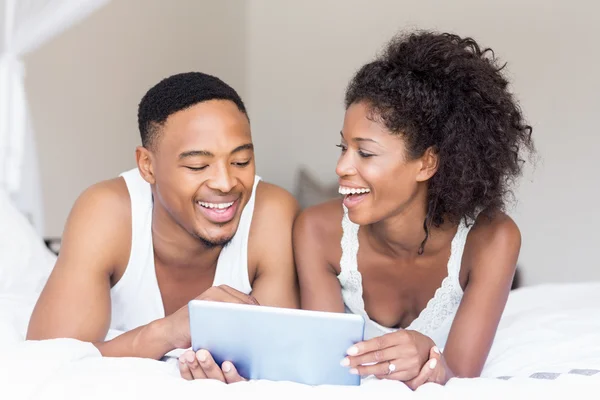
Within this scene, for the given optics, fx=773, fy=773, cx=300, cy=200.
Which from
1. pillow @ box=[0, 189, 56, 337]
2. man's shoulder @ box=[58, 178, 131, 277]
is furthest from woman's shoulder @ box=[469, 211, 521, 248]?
pillow @ box=[0, 189, 56, 337]

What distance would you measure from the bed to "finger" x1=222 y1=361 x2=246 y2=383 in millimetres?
119

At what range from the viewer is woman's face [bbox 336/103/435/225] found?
1.97 meters

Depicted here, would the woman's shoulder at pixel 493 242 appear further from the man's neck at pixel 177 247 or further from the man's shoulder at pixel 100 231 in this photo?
the man's shoulder at pixel 100 231

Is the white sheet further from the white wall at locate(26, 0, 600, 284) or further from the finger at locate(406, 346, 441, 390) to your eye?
the white wall at locate(26, 0, 600, 284)

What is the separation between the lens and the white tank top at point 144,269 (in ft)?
7.25

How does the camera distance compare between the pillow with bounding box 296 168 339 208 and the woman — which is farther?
the pillow with bounding box 296 168 339 208

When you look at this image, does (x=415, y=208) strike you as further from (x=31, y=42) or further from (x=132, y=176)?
(x=31, y=42)

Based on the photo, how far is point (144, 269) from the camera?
223cm

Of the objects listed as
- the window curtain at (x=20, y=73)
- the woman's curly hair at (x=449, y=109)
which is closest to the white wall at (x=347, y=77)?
the window curtain at (x=20, y=73)

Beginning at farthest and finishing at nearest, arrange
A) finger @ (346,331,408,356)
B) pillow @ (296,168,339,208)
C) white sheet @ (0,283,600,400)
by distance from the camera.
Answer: pillow @ (296,168,339,208), finger @ (346,331,408,356), white sheet @ (0,283,600,400)

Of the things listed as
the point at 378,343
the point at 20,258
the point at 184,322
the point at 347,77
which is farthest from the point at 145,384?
the point at 347,77

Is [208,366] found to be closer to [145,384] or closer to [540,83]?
[145,384]

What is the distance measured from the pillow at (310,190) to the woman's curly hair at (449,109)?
3.24 m

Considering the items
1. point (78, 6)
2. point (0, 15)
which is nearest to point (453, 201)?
point (78, 6)
